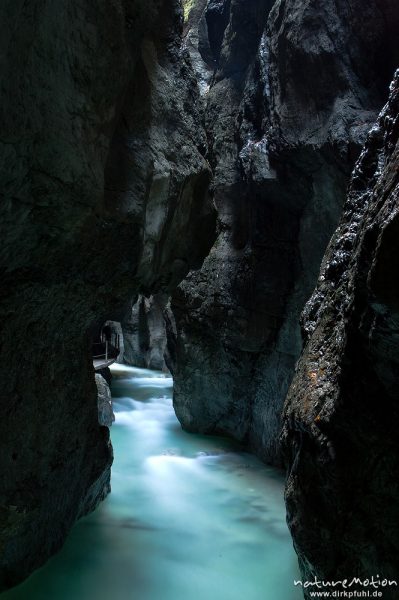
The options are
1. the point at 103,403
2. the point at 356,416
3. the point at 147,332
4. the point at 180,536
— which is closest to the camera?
the point at 356,416

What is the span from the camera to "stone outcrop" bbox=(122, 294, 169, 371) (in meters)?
24.6

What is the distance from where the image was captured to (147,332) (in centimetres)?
2548

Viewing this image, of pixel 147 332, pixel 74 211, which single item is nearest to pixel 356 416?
pixel 74 211

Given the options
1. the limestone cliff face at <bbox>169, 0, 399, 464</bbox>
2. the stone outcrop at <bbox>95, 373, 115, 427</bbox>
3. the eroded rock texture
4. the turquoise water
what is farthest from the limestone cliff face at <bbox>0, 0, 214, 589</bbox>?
the stone outcrop at <bbox>95, 373, 115, 427</bbox>

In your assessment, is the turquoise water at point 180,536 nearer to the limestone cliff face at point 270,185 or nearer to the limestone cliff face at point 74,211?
the limestone cliff face at point 74,211

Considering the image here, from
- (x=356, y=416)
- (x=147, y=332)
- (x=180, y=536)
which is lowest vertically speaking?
(x=180, y=536)

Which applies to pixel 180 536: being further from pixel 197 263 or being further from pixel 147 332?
pixel 147 332

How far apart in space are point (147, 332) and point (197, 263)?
64.7 ft

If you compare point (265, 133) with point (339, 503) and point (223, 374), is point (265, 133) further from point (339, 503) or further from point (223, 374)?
point (339, 503)

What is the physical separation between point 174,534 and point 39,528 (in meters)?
2.36

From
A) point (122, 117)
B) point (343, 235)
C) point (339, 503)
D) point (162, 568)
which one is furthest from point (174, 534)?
point (122, 117)

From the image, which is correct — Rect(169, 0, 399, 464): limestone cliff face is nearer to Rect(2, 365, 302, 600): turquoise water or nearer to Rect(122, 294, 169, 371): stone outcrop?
Rect(2, 365, 302, 600): turquoise water

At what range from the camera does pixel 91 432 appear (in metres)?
6.00

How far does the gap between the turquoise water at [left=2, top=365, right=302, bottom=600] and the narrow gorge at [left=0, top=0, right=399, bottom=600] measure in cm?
5
